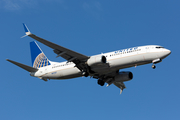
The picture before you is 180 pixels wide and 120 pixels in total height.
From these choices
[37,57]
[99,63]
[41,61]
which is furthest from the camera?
[37,57]

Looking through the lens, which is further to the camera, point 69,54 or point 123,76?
point 123,76

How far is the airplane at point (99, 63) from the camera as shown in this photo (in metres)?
37.6

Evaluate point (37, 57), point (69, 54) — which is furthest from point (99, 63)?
point (37, 57)

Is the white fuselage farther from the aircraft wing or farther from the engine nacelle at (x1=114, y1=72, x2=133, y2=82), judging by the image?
the engine nacelle at (x1=114, y1=72, x2=133, y2=82)

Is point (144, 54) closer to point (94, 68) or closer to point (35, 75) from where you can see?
point (94, 68)

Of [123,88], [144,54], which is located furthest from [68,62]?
[123,88]

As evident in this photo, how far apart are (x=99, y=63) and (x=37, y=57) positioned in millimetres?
16031

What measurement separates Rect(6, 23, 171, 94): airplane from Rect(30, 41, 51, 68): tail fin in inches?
46.5

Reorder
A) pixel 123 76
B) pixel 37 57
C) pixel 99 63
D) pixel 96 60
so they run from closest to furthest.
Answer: pixel 99 63 < pixel 96 60 < pixel 123 76 < pixel 37 57

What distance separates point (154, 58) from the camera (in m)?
37.4

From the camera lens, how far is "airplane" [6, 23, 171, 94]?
1479 inches

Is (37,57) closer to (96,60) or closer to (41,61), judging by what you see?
(41,61)

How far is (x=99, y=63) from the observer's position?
38500 millimetres

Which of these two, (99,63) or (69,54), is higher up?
(69,54)
